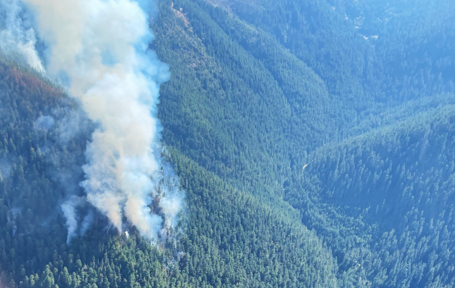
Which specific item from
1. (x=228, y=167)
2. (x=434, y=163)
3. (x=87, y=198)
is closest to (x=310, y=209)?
(x=228, y=167)

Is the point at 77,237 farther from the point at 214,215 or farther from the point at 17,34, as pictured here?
the point at 17,34

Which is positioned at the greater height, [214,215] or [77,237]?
[214,215]

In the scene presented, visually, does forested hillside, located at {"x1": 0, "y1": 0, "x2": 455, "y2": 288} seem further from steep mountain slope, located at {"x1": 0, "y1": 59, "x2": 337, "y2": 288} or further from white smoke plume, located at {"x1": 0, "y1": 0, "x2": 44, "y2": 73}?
white smoke plume, located at {"x1": 0, "y1": 0, "x2": 44, "y2": 73}

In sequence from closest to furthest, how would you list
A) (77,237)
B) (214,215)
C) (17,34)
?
(77,237), (17,34), (214,215)

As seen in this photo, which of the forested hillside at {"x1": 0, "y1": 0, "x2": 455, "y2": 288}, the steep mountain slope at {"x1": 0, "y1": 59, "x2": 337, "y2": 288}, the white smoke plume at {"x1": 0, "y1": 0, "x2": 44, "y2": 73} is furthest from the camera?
the white smoke plume at {"x1": 0, "y1": 0, "x2": 44, "y2": 73}

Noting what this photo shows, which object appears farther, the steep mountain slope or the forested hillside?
Answer: the forested hillside

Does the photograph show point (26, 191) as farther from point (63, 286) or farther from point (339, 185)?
point (339, 185)

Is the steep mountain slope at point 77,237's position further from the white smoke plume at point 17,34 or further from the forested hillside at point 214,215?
the white smoke plume at point 17,34

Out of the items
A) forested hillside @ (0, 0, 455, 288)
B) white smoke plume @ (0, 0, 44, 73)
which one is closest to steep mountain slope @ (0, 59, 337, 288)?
forested hillside @ (0, 0, 455, 288)
